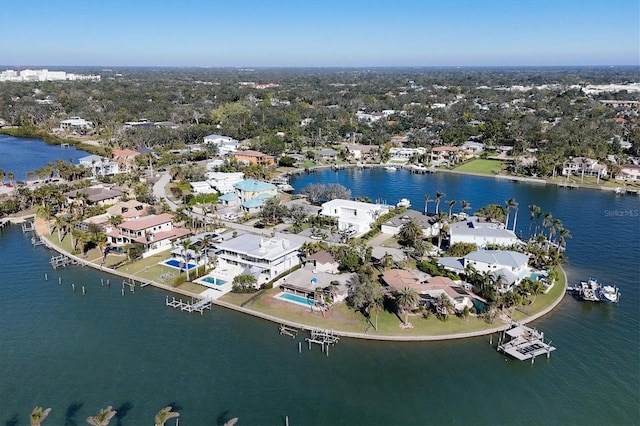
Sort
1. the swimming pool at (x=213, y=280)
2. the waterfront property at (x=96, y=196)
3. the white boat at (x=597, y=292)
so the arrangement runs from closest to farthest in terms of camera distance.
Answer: the white boat at (x=597, y=292) → the swimming pool at (x=213, y=280) → the waterfront property at (x=96, y=196)

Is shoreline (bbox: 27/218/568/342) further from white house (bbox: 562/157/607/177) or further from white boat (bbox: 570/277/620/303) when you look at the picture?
white house (bbox: 562/157/607/177)

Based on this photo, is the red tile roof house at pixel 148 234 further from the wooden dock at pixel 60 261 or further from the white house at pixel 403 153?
the white house at pixel 403 153

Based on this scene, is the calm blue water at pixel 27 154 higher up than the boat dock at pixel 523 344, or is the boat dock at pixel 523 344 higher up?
the calm blue water at pixel 27 154

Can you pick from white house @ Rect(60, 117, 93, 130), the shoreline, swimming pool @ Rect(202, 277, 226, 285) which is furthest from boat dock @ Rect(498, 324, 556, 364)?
white house @ Rect(60, 117, 93, 130)

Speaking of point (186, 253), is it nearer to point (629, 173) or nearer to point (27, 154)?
point (629, 173)

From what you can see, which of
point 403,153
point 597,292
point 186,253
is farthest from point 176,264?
point 403,153

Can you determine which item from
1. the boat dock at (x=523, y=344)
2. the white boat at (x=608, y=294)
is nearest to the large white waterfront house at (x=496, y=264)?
the boat dock at (x=523, y=344)

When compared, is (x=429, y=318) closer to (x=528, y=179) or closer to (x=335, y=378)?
(x=335, y=378)
